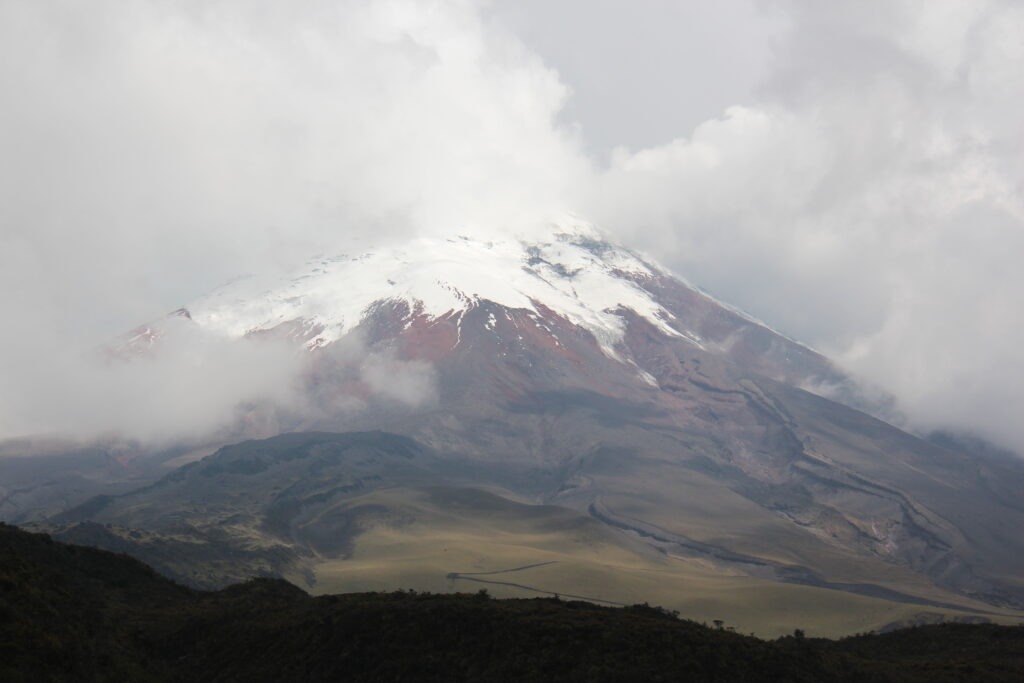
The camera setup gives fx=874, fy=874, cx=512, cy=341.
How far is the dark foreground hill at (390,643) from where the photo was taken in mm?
33438

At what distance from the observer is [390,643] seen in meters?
37.4

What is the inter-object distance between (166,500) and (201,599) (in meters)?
126

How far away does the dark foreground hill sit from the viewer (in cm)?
3344

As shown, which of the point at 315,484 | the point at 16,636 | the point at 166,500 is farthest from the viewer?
the point at 315,484

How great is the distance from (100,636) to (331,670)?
9526 mm

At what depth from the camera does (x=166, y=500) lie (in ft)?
543

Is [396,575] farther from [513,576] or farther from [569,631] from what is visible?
[569,631]


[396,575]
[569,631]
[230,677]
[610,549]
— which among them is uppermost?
[610,549]

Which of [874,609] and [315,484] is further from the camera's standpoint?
[315,484]

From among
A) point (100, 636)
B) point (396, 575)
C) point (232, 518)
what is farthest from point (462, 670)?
point (232, 518)

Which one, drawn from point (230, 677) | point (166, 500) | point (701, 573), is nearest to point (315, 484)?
point (166, 500)

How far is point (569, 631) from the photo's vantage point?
3662 centimetres

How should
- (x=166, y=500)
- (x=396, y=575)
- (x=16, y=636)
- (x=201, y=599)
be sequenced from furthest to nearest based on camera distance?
1. (x=166, y=500)
2. (x=396, y=575)
3. (x=201, y=599)
4. (x=16, y=636)

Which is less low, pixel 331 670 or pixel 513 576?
pixel 513 576
